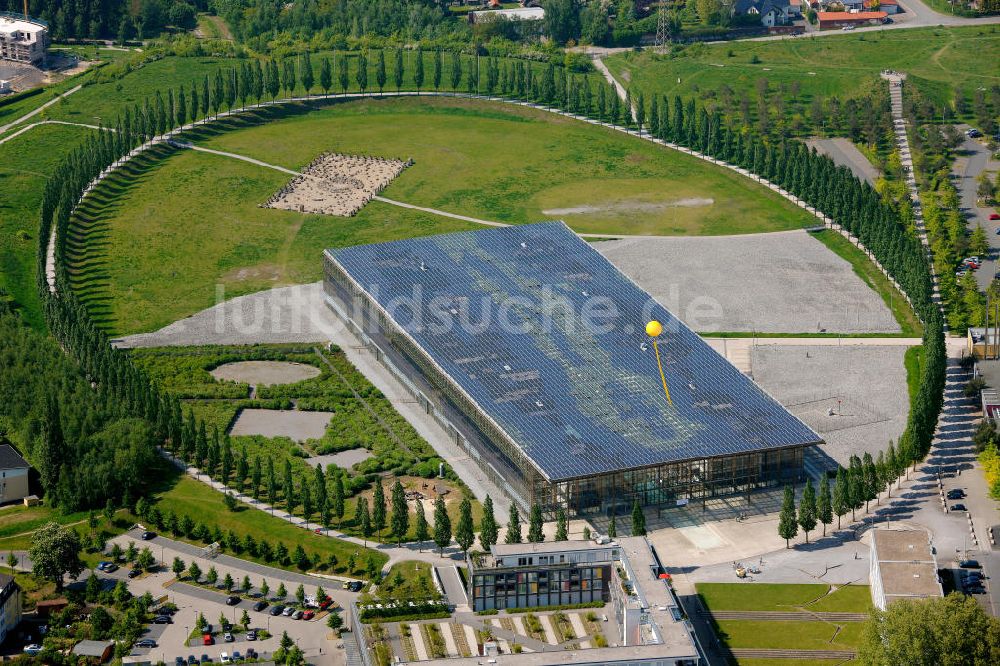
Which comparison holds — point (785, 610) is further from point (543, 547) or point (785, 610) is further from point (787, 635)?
point (543, 547)

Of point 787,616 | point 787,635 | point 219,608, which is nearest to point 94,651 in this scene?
point 219,608

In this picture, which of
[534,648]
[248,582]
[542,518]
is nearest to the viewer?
[534,648]

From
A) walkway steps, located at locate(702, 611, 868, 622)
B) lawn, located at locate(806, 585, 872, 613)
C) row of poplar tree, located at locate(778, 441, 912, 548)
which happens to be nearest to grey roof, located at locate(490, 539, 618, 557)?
walkway steps, located at locate(702, 611, 868, 622)

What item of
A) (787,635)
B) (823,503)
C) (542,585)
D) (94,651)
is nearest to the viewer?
(94,651)

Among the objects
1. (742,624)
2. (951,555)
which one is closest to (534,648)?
(742,624)

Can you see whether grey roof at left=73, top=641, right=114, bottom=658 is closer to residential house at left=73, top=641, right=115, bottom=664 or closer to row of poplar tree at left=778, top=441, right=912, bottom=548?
residential house at left=73, top=641, right=115, bottom=664

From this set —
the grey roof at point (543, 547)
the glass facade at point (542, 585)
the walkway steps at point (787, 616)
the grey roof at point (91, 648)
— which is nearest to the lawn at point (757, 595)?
the walkway steps at point (787, 616)

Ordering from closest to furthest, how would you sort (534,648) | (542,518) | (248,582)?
(534,648)
(248,582)
(542,518)

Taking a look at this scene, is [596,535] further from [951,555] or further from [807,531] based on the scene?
[951,555]
